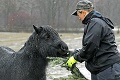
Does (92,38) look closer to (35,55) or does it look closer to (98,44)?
(98,44)

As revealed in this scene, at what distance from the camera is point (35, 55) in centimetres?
539

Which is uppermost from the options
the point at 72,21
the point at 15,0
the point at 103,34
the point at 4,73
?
the point at 103,34

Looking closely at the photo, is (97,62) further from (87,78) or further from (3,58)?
(87,78)

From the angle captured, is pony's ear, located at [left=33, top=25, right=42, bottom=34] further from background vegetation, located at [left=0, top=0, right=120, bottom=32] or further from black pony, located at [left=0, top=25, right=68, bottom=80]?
background vegetation, located at [left=0, top=0, right=120, bottom=32]

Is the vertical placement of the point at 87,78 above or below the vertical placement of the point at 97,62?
below

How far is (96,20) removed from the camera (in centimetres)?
467

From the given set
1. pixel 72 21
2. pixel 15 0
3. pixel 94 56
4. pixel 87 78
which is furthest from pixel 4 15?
pixel 94 56

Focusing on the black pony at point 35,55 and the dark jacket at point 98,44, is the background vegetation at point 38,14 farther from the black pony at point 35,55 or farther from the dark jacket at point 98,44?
the dark jacket at point 98,44

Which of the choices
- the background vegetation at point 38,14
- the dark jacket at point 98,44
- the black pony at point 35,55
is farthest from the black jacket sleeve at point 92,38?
the background vegetation at point 38,14

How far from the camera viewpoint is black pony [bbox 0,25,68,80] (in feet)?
16.7

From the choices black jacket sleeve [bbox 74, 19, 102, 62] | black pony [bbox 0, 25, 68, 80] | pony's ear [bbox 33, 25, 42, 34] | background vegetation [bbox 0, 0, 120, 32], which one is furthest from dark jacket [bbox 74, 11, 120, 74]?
background vegetation [bbox 0, 0, 120, 32]

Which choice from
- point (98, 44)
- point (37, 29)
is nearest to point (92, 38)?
point (98, 44)

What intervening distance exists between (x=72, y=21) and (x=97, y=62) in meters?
57.4

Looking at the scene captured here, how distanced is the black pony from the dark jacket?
410 millimetres
